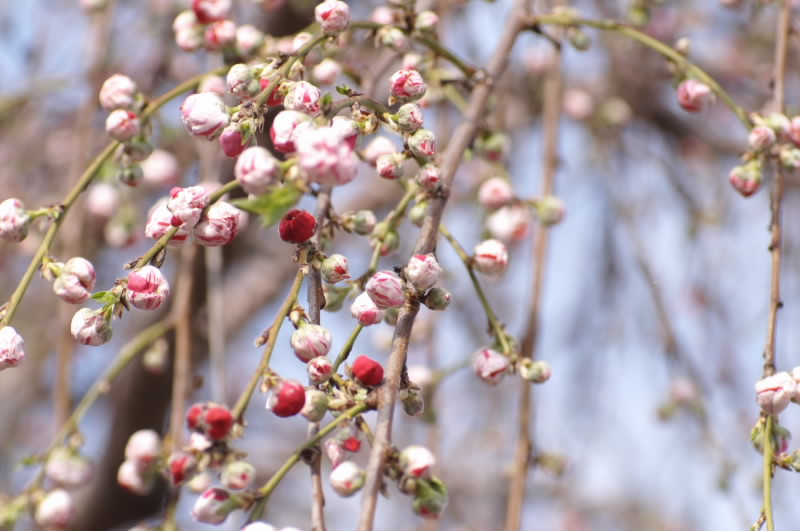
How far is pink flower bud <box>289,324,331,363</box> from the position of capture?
837 mm

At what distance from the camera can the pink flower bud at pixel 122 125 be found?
3.76 ft

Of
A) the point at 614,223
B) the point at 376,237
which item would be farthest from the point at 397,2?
the point at 614,223

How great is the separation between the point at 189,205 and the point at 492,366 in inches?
19.0

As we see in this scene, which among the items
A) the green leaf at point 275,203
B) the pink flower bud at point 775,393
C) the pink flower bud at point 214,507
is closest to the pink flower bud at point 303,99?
the green leaf at point 275,203

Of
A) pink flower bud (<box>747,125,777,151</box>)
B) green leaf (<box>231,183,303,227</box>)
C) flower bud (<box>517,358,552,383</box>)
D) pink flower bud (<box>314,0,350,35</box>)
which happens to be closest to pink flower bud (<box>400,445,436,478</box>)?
green leaf (<box>231,183,303,227</box>)

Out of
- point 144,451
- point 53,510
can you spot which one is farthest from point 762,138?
point 53,510

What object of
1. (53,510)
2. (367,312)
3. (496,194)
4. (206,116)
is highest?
(496,194)

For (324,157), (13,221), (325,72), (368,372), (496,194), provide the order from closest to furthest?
(324,157)
(368,372)
(13,221)
(325,72)
(496,194)

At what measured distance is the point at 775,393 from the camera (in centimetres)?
103

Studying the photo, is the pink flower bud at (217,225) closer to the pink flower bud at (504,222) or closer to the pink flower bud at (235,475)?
the pink flower bud at (235,475)

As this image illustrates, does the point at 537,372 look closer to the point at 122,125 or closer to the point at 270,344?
the point at 270,344

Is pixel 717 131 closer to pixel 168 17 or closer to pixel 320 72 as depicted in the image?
pixel 168 17

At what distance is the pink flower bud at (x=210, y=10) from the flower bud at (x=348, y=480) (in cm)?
82

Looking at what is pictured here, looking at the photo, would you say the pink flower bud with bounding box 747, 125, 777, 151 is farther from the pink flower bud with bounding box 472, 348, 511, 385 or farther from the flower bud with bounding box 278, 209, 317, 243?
the flower bud with bounding box 278, 209, 317, 243
